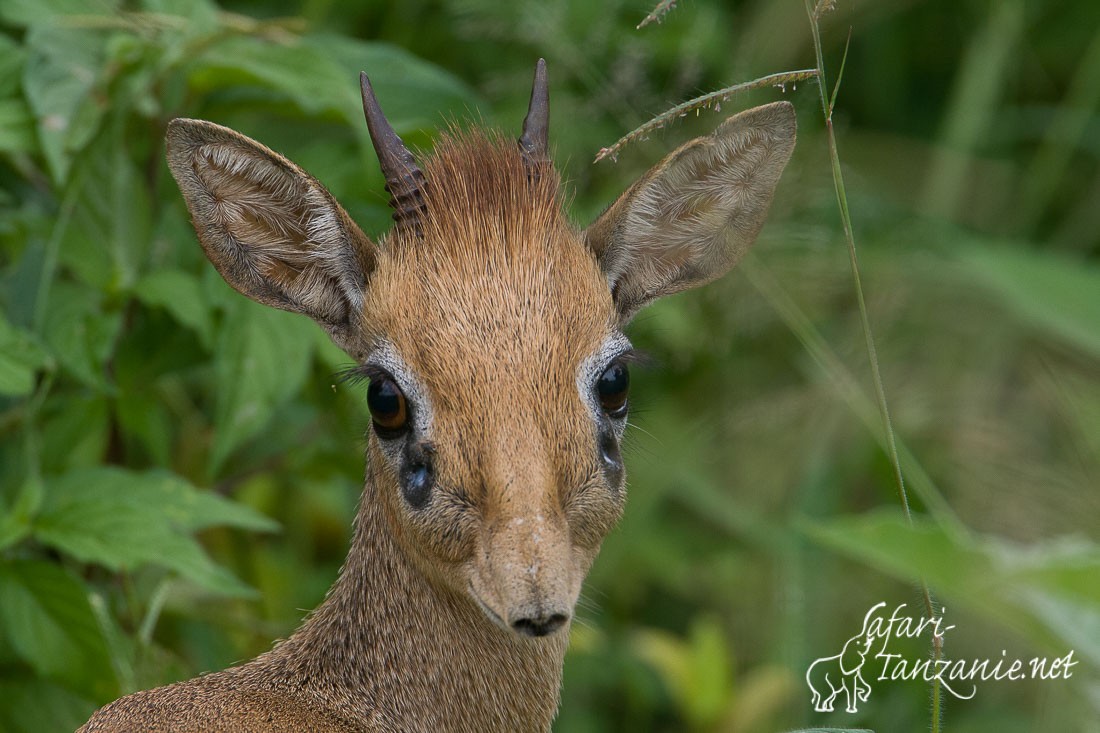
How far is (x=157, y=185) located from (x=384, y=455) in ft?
4.55

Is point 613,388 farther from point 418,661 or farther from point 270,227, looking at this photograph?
point 270,227

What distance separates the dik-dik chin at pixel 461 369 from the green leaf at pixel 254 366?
35 centimetres

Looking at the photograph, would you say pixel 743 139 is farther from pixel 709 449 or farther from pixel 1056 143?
pixel 1056 143

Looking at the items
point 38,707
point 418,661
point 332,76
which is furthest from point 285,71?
point 38,707

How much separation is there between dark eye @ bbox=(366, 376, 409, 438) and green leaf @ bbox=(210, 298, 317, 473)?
0.68m

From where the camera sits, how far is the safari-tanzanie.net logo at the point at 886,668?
10.9 feet

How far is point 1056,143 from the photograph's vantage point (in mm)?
5547

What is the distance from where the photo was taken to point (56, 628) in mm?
2979

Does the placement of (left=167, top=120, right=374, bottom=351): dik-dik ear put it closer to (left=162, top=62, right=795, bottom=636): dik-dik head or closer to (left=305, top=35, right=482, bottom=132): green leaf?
(left=162, top=62, right=795, bottom=636): dik-dik head

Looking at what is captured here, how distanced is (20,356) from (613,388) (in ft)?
4.27

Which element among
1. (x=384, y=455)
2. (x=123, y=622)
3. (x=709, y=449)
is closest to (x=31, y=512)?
(x=123, y=622)

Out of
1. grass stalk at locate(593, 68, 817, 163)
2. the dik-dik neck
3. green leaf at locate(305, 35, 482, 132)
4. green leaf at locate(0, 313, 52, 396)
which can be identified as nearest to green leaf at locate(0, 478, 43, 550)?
green leaf at locate(0, 313, 52, 396)

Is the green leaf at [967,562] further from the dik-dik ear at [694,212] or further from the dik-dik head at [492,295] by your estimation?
the dik-dik ear at [694,212]

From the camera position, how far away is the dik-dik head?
233 cm
